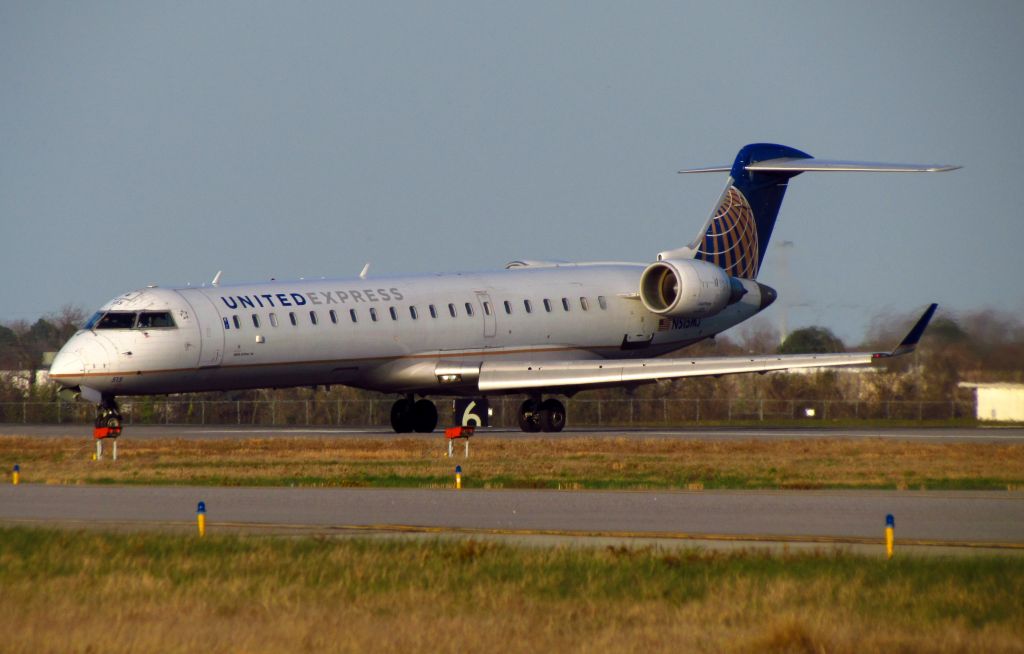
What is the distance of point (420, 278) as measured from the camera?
3888 centimetres

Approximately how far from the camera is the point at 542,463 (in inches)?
1048

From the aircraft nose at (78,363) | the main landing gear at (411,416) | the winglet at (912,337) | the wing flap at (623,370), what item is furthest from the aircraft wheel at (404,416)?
the winglet at (912,337)

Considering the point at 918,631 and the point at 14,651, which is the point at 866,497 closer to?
the point at 918,631

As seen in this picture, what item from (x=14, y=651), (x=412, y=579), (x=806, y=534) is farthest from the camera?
(x=806, y=534)

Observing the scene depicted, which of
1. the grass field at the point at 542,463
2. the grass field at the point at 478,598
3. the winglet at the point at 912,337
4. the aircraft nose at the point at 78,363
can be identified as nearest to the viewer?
the grass field at the point at 478,598

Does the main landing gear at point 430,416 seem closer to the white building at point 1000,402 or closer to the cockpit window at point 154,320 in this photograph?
the cockpit window at point 154,320

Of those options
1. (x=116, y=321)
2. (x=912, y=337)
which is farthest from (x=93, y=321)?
(x=912, y=337)

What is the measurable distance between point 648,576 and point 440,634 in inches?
115

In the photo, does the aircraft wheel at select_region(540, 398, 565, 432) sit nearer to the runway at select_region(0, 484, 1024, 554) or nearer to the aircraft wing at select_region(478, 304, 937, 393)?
the aircraft wing at select_region(478, 304, 937, 393)

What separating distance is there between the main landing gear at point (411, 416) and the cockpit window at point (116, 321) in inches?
315

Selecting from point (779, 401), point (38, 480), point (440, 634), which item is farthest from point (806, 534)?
point (779, 401)

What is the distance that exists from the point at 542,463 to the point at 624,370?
33.8ft

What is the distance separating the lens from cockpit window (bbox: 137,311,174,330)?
33.2 metres

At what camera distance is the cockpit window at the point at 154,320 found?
33.2m
